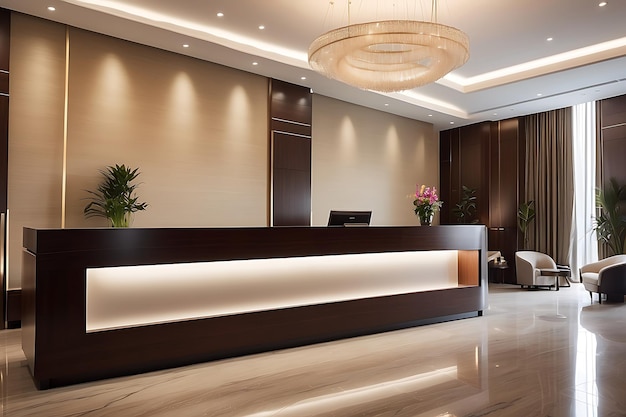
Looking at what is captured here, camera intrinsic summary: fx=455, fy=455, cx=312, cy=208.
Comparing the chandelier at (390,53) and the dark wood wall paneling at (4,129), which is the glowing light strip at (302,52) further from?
the chandelier at (390,53)

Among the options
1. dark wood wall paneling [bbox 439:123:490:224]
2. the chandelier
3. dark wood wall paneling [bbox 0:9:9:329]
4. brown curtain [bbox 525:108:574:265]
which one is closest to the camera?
the chandelier

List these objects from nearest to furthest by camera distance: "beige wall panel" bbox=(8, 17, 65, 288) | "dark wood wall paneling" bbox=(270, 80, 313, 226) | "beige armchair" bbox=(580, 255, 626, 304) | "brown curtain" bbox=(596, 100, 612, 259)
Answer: "beige wall panel" bbox=(8, 17, 65, 288), "beige armchair" bbox=(580, 255, 626, 304), "dark wood wall paneling" bbox=(270, 80, 313, 226), "brown curtain" bbox=(596, 100, 612, 259)

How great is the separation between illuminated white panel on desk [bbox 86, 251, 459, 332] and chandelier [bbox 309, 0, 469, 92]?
2.19m

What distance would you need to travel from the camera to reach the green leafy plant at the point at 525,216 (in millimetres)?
10148

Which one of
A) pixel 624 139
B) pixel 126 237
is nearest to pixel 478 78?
pixel 624 139

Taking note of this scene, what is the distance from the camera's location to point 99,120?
5973 millimetres

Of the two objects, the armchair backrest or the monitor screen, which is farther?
the armchair backrest

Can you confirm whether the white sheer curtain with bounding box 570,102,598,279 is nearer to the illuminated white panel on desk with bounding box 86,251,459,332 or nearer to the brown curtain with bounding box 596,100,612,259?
the brown curtain with bounding box 596,100,612,259

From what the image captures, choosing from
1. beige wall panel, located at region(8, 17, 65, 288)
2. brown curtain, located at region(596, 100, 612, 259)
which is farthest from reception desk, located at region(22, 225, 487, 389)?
brown curtain, located at region(596, 100, 612, 259)

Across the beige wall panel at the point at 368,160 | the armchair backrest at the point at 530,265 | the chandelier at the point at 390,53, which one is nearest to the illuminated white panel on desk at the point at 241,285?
the chandelier at the point at 390,53

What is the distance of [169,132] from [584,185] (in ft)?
27.6

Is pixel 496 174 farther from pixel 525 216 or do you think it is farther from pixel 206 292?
pixel 206 292

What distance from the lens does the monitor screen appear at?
5.46 m

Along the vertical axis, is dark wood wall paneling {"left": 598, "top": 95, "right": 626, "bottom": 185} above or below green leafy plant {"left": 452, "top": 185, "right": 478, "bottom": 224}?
above
